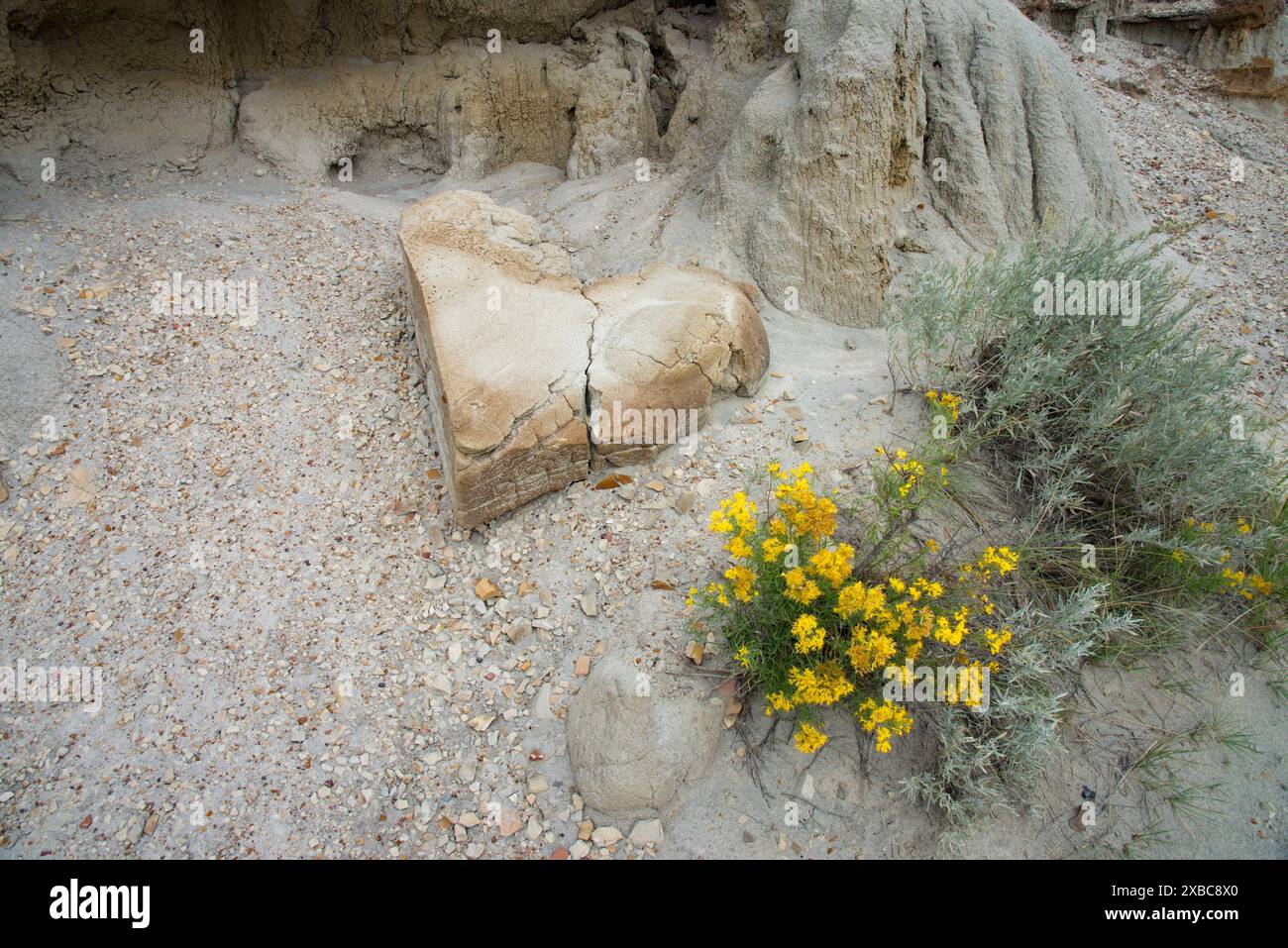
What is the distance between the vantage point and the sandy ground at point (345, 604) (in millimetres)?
Result: 2816

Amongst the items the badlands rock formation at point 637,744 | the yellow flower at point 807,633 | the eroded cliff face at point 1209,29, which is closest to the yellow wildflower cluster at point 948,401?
the yellow flower at point 807,633

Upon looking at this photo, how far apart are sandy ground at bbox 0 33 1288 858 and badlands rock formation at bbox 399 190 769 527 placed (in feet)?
0.66

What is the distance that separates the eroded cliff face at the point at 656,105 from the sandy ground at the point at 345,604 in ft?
1.74

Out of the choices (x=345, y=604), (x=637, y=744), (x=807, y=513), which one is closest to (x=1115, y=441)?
(x=807, y=513)

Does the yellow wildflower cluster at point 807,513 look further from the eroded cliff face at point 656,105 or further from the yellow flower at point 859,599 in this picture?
the eroded cliff face at point 656,105

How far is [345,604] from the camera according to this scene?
330cm

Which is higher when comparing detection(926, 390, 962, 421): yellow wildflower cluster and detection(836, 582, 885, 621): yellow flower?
detection(926, 390, 962, 421): yellow wildflower cluster

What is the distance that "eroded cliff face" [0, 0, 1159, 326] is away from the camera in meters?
4.51

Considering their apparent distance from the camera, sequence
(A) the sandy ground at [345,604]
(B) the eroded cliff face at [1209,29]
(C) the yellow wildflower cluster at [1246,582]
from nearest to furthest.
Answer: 1. (A) the sandy ground at [345,604]
2. (C) the yellow wildflower cluster at [1246,582]
3. (B) the eroded cliff face at [1209,29]

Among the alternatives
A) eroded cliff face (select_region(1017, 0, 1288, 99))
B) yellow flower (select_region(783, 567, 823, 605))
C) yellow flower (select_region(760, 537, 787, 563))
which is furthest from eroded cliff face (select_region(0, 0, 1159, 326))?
eroded cliff face (select_region(1017, 0, 1288, 99))

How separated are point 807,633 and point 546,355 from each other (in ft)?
5.85

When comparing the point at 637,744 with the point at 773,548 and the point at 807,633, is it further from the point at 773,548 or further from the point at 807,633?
the point at 773,548

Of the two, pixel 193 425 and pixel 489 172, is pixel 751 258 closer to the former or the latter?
pixel 489 172

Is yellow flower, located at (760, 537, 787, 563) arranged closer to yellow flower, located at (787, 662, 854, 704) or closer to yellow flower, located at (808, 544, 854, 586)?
yellow flower, located at (808, 544, 854, 586)
